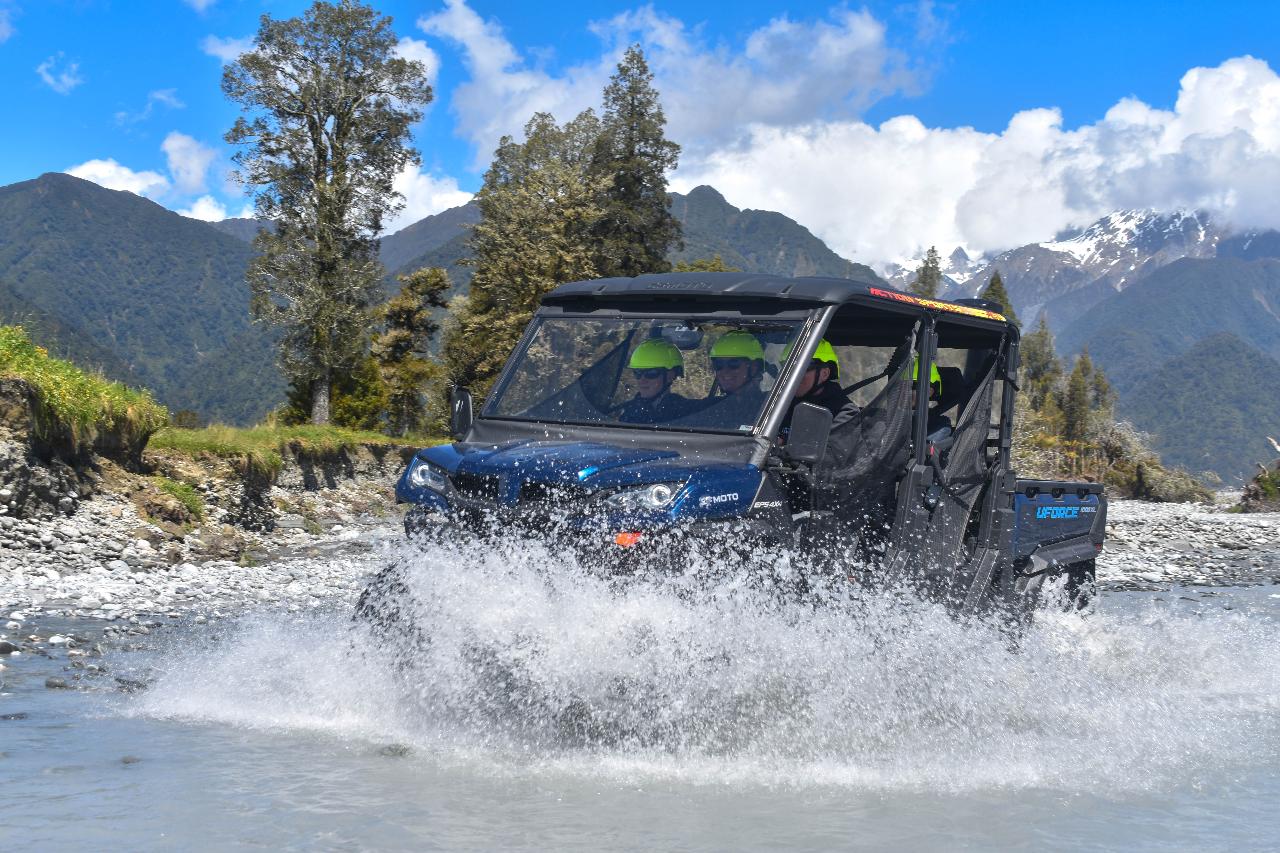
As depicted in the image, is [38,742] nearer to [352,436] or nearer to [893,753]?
[893,753]

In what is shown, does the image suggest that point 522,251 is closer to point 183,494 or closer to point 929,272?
point 183,494

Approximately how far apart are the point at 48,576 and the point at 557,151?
4522 centimetres

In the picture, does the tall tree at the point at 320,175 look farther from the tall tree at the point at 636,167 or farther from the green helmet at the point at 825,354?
the green helmet at the point at 825,354

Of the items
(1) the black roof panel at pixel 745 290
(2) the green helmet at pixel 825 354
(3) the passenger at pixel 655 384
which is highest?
(1) the black roof panel at pixel 745 290

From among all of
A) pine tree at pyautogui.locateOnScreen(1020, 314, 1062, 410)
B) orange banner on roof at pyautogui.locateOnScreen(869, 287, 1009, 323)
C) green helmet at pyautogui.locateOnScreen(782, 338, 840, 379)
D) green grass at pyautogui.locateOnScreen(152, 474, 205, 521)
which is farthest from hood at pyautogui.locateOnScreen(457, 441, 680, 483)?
pine tree at pyautogui.locateOnScreen(1020, 314, 1062, 410)

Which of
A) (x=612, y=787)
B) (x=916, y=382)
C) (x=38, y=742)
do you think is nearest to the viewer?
(x=612, y=787)

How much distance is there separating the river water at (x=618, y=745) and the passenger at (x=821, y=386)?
1.11 meters

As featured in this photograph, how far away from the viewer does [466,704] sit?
5.76 m

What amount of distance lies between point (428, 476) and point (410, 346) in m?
46.2

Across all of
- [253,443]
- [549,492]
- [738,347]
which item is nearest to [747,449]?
[738,347]

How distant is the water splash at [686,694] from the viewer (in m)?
5.46

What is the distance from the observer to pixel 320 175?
37.3 meters

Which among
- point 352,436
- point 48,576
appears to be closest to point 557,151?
point 352,436

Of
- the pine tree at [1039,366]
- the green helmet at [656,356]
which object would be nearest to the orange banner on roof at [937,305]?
the green helmet at [656,356]
